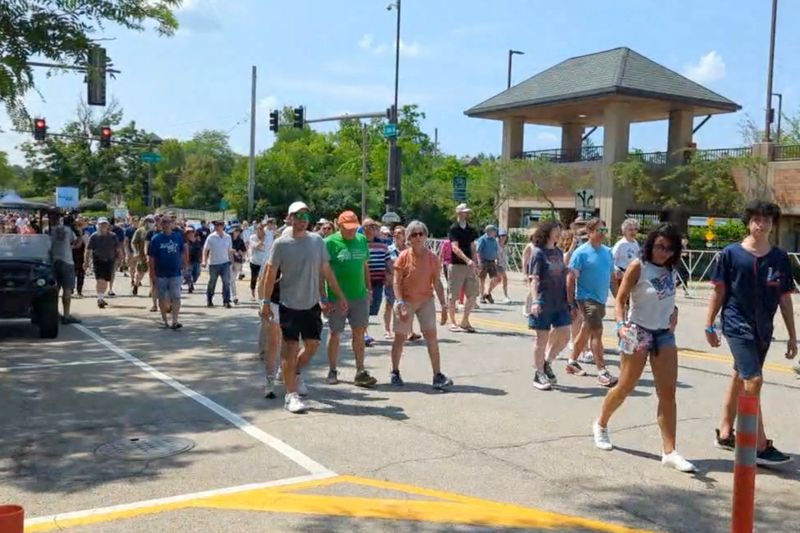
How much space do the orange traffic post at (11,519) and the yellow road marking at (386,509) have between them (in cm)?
175

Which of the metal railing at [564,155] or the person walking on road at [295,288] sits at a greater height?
the metal railing at [564,155]

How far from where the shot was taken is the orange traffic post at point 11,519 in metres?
3.01

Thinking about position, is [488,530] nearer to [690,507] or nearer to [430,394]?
[690,507]

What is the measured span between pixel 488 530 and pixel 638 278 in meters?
2.29

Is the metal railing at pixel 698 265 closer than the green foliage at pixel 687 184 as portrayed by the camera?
Yes

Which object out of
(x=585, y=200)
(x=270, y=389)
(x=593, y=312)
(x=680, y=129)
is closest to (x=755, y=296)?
(x=593, y=312)

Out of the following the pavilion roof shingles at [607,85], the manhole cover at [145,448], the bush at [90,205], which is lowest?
the manhole cover at [145,448]

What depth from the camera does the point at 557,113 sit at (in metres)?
38.8

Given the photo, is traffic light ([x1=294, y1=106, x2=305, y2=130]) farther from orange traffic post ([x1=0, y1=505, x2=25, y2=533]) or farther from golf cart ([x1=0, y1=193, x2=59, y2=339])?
orange traffic post ([x1=0, y1=505, x2=25, y2=533])

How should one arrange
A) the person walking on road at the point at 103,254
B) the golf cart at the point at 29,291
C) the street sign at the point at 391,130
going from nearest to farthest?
the golf cart at the point at 29,291, the person walking on road at the point at 103,254, the street sign at the point at 391,130

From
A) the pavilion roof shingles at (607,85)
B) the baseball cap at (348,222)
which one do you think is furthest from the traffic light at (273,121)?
the baseball cap at (348,222)

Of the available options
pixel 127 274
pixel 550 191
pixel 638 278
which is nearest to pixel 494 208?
pixel 550 191

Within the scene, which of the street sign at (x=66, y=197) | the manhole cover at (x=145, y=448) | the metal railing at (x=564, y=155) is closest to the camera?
the manhole cover at (x=145, y=448)

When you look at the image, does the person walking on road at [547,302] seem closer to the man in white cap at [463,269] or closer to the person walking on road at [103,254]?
the man in white cap at [463,269]
